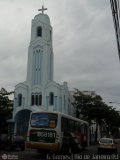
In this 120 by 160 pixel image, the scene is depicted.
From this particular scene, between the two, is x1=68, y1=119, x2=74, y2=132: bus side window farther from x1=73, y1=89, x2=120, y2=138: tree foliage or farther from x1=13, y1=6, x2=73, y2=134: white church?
x1=73, y1=89, x2=120, y2=138: tree foliage

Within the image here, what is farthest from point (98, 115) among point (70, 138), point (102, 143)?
point (70, 138)

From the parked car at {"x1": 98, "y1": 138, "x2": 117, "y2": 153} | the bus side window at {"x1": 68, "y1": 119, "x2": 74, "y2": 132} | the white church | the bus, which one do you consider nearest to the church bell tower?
the white church

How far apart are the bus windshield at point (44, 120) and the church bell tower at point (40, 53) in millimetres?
34447

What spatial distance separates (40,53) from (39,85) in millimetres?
6351

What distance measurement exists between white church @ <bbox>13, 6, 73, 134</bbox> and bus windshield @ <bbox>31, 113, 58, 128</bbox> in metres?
30.3

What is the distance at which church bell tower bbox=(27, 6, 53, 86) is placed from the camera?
59.1 metres

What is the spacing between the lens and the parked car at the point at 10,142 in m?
31.0

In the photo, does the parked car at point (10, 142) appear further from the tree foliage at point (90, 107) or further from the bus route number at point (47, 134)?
the tree foliage at point (90, 107)

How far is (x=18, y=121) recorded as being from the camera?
55875 mm

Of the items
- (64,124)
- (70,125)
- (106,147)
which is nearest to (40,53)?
(106,147)

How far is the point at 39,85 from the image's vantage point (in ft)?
191

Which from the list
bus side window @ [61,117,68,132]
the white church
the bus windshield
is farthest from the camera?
the white church

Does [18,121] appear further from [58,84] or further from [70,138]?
[70,138]

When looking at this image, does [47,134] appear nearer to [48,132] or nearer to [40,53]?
[48,132]
